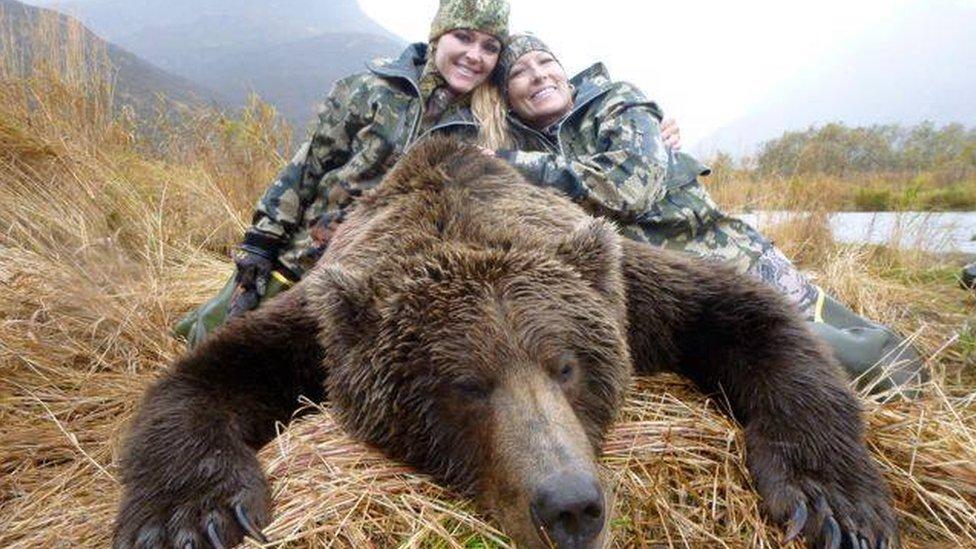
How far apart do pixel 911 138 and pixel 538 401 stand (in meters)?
26.4

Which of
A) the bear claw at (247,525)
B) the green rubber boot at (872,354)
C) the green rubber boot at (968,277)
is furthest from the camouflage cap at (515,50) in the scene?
the green rubber boot at (968,277)

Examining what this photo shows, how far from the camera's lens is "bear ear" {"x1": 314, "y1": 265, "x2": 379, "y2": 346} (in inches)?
85.0

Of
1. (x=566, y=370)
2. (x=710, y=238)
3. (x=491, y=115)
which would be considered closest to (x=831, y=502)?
(x=566, y=370)

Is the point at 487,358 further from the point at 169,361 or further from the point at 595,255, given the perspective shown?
the point at 169,361

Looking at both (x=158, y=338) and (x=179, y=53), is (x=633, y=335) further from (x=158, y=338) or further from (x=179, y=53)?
(x=179, y=53)

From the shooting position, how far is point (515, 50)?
13.8 feet

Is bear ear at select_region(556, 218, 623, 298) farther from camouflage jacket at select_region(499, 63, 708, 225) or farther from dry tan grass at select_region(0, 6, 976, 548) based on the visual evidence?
camouflage jacket at select_region(499, 63, 708, 225)

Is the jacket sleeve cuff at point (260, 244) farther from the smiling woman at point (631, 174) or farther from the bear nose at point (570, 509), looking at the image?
the bear nose at point (570, 509)

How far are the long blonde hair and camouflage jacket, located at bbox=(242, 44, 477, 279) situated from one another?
0.21ft

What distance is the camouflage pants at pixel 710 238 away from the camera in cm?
395

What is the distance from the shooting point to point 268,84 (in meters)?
103

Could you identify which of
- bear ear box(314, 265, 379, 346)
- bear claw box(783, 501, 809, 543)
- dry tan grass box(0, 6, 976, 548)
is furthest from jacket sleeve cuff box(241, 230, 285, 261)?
bear claw box(783, 501, 809, 543)

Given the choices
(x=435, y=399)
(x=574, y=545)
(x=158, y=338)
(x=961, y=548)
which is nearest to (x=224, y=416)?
(x=435, y=399)

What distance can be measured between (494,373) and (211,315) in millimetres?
2492
